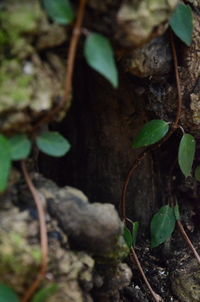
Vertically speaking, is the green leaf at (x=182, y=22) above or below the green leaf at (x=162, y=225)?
above

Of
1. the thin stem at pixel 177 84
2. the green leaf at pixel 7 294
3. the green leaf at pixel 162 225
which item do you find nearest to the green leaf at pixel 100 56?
the thin stem at pixel 177 84

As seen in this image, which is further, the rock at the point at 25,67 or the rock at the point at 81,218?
the rock at the point at 81,218

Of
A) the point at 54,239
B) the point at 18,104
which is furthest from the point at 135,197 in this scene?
the point at 18,104

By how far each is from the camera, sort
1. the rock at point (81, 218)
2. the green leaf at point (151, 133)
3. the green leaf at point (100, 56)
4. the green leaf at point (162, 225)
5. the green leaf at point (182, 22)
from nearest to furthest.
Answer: the green leaf at point (100, 56), the rock at point (81, 218), the green leaf at point (182, 22), the green leaf at point (151, 133), the green leaf at point (162, 225)

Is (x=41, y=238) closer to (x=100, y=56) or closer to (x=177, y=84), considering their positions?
(x=100, y=56)

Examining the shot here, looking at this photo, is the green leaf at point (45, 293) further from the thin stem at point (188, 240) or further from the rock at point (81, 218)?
the thin stem at point (188, 240)

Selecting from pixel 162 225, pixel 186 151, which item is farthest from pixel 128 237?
pixel 186 151

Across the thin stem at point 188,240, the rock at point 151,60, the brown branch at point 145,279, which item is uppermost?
the rock at point 151,60
